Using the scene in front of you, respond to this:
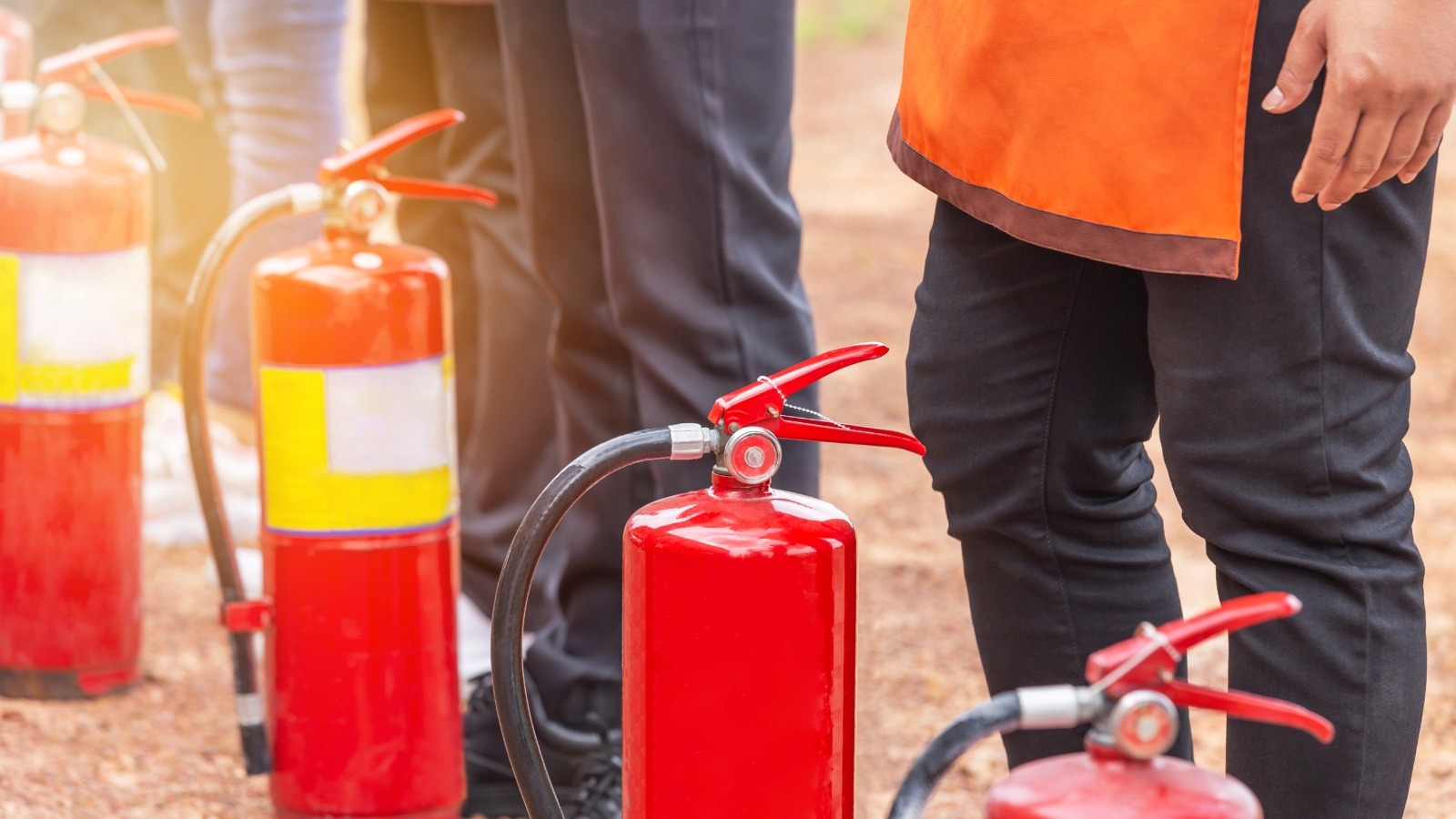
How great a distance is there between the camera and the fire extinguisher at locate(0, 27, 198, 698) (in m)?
2.02

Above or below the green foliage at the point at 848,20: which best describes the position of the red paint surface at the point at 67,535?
below

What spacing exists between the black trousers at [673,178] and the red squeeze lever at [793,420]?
1.37 ft

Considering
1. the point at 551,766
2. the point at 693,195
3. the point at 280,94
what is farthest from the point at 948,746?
the point at 280,94

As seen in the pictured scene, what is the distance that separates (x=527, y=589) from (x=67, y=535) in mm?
1113

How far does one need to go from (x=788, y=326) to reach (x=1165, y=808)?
0.92 meters

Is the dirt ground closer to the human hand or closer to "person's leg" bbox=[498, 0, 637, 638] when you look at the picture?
"person's leg" bbox=[498, 0, 637, 638]

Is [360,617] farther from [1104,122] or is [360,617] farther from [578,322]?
[1104,122]

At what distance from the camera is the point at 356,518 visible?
67.4 inches

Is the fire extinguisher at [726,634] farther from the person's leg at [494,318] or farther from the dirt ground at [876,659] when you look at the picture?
the person's leg at [494,318]

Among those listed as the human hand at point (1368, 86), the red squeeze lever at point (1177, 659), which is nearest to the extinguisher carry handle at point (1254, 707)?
the red squeeze lever at point (1177, 659)

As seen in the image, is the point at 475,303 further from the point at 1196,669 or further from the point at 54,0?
the point at 54,0

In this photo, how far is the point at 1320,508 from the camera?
112 cm

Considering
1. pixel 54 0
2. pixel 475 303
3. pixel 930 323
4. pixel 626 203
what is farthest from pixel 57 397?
pixel 54 0

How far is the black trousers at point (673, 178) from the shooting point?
1647 millimetres
